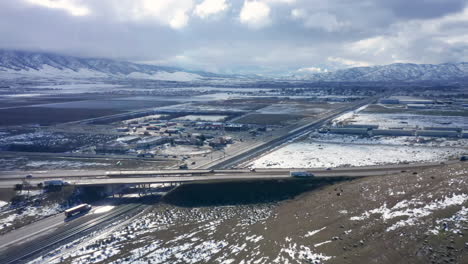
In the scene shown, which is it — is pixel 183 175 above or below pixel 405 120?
below

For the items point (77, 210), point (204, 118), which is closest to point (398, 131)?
point (204, 118)

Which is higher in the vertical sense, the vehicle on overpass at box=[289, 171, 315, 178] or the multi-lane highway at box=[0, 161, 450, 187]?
the vehicle on overpass at box=[289, 171, 315, 178]

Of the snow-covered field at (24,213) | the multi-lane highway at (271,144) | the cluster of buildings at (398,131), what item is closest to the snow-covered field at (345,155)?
the multi-lane highway at (271,144)

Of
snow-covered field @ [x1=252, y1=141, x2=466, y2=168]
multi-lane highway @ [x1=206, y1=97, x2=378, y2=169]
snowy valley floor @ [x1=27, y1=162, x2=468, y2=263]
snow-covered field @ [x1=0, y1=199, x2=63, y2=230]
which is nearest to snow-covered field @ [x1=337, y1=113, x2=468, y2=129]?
multi-lane highway @ [x1=206, y1=97, x2=378, y2=169]

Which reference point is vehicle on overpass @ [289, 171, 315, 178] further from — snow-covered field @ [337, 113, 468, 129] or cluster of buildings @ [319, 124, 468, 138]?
snow-covered field @ [337, 113, 468, 129]

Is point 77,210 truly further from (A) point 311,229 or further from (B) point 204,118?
(B) point 204,118

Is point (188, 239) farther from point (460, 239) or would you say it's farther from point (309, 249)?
point (460, 239)
